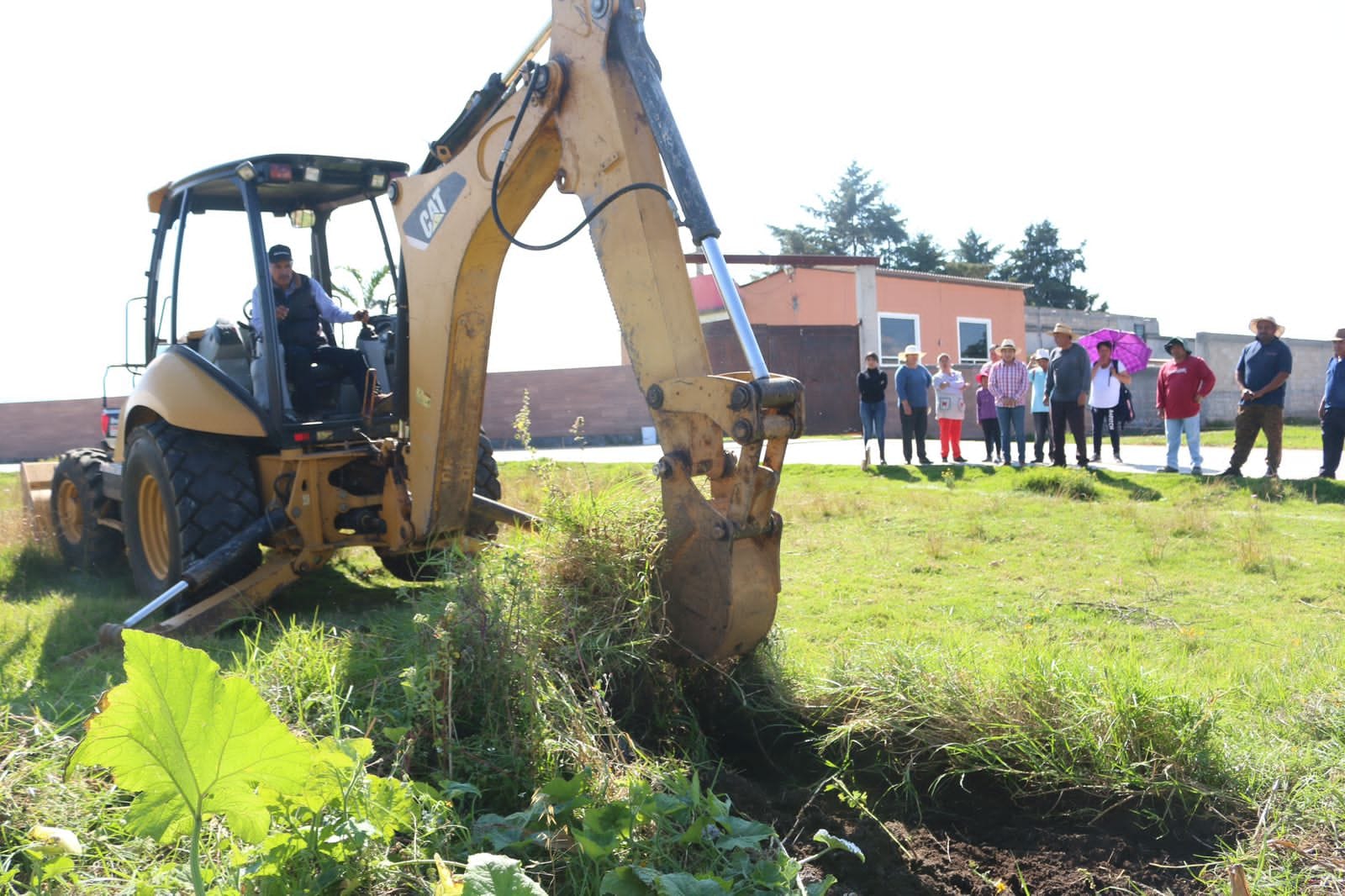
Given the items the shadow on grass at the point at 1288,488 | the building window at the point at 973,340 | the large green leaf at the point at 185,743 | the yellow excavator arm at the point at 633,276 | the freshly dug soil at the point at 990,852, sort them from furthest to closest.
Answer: the building window at the point at 973,340 < the shadow on grass at the point at 1288,488 < the yellow excavator arm at the point at 633,276 < the freshly dug soil at the point at 990,852 < the large green leaf at the point at 185,743

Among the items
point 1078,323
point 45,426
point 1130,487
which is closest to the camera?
point 1130,487

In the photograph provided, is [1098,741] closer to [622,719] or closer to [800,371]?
[622,719]

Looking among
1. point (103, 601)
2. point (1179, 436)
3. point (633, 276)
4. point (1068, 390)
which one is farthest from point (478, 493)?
point (1179, 436)

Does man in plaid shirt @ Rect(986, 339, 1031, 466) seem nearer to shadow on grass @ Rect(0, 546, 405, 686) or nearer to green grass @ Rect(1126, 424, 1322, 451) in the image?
green grass @ Rect(1126, 424, 1322, 451)

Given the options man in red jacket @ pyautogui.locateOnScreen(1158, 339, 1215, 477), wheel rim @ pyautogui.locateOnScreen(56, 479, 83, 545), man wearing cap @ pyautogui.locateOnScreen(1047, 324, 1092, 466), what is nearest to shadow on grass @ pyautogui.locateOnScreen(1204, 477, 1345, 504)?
man in red jacket @ pyautogui.locateOnScreen(1158, 339, 1215, 477)

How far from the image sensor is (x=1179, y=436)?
13.0 m

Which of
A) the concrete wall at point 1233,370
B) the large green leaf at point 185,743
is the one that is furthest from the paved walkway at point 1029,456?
the concrete wall at point 1233,370

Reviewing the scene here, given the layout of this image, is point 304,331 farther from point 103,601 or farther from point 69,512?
point 69,512

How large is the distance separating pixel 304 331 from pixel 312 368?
0.25m

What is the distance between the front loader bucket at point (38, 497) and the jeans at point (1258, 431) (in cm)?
1227

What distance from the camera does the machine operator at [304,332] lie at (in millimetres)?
6711

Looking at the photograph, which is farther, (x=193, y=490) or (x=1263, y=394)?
(x=1263, y=394)

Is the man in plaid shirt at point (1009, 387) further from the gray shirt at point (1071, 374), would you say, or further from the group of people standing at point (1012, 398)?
the gray shirt at point (1071, 374)

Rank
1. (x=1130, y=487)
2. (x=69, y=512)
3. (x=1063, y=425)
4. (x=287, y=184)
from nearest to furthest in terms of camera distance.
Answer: (x=287, y=184) → (x=69, y=512) → (x=1130, y=487) → (x=1063, y=425)
